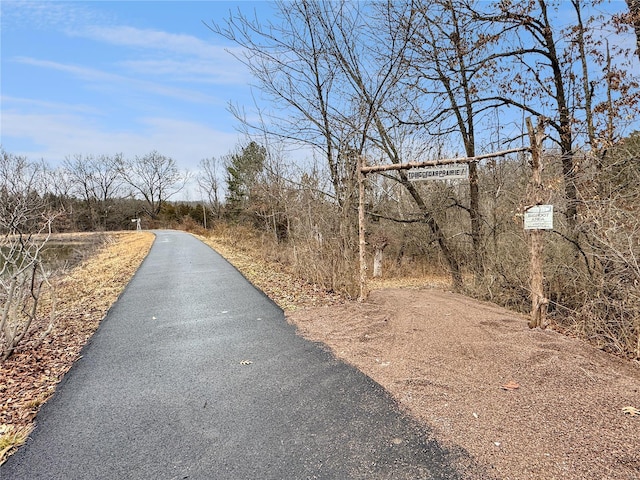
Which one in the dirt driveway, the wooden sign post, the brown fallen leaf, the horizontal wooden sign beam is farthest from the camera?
the horizontal wooden sign beam

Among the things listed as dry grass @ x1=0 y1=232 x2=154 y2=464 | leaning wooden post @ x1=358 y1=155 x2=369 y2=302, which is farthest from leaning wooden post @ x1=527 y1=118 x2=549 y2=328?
dry grass @ x1=0 y1=232 x2=154 y2=464

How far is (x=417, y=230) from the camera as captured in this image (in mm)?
12633

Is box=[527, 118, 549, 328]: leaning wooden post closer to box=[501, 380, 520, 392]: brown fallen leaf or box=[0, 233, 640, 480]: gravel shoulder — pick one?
box=[0, 233, 640, 480]: gravel shoulder

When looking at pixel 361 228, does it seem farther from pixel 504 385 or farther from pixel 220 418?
pixel 220 418

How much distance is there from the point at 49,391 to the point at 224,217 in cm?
2898

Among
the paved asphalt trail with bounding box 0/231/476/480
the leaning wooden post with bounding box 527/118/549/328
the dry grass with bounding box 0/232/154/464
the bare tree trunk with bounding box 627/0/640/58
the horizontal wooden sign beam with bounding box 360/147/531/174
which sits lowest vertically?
the paved asphalt trail with bounding box 0/231/476/480

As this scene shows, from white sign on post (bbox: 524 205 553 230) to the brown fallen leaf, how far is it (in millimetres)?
2180

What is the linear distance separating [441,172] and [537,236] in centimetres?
167

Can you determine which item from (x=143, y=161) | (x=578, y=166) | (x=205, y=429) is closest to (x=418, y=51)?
(x=578, y=166)

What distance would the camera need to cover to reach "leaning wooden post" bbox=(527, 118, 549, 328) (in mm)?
4723

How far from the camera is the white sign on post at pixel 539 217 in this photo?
4562 mm

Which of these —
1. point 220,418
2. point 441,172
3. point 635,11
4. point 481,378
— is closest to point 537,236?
point 441,172

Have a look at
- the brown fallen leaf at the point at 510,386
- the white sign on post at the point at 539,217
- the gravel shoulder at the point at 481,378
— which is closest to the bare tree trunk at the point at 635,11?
the white sign on post at the point at 539,217

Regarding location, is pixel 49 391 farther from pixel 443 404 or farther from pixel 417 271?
pixel 417 271
